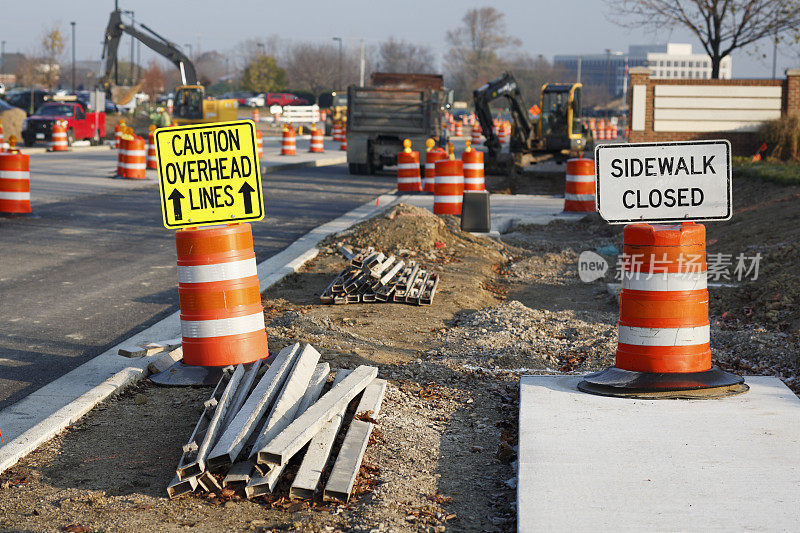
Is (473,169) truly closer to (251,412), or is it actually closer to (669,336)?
(669,336)

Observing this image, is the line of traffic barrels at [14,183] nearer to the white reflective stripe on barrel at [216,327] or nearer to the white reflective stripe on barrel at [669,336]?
the white reflective stripe on barrel at [216,327]

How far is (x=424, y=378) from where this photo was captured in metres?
6.75

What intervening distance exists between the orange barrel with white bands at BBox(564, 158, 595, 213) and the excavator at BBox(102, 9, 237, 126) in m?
25.5

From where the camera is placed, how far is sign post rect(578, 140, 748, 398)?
19.9ft

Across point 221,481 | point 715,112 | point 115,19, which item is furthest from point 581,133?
point 221,481

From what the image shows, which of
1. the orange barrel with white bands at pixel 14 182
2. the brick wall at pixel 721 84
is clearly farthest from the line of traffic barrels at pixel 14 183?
the brick wall at pixel 721 84

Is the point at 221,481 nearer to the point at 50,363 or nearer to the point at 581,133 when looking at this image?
the point at 50,363

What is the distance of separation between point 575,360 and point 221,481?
11.5ft

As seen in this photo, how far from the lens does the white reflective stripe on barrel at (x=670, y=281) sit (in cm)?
608

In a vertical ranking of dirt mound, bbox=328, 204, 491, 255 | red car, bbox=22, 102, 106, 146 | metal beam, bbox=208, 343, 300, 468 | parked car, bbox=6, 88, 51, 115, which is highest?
parked car, bbox=6, 88, 51, 115

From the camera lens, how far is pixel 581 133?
32.8 meters

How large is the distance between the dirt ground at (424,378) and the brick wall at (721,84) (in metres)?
14.6

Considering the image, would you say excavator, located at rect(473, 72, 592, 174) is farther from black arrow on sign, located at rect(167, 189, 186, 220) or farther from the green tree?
the green tree

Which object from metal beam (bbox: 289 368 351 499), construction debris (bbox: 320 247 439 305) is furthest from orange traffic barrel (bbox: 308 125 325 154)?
metal beam (bbox: 289 368 351 499)
